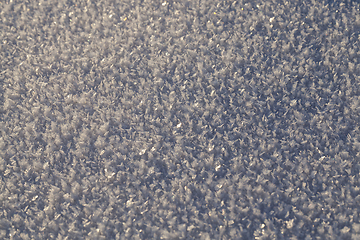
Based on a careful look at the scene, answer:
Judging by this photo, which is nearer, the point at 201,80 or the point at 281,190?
the point at 281,190

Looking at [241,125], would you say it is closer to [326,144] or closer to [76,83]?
[326,144]

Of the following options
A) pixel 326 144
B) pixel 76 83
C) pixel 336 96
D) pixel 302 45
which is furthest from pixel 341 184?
pixel 76 83

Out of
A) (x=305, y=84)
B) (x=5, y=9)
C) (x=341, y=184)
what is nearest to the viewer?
(x=341, y=184)

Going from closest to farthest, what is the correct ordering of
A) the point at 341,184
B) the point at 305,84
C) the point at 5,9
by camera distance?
1. the point at 341,184
2. the point at 305,84
3. the point at 5,9

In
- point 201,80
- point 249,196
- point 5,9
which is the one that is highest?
point 5,9

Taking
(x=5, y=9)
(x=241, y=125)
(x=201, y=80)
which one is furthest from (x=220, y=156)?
(x=5, y=9)

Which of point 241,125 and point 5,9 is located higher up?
point 5,9
